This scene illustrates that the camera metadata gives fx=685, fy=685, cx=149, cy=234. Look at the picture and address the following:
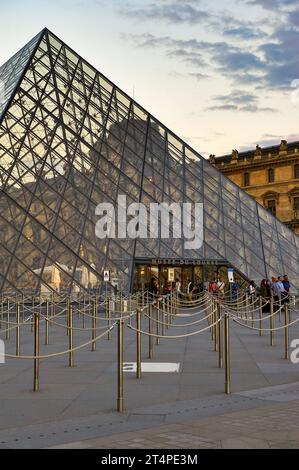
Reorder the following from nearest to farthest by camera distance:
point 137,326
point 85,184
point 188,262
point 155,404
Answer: point 155,404 < point 137,326 < point 85,184 < point 188,262

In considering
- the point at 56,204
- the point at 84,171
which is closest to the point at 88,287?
the point at 56,204

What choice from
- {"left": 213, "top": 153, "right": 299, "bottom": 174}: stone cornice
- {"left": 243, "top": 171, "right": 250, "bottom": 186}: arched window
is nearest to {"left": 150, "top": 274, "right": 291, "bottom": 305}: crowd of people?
{"left": 213, "top": 153, "right": 299, "bottom": 174}: stone cornice

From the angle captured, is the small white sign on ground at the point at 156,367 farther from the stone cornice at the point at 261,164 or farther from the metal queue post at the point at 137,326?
the stone cornice at the point at 261,164

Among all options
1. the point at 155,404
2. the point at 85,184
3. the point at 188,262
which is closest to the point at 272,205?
the point at 188,262

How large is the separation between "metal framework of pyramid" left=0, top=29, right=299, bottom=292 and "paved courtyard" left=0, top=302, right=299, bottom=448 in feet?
39.4

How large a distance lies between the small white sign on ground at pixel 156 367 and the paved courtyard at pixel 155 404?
0.17m

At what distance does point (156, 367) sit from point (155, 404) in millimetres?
3025

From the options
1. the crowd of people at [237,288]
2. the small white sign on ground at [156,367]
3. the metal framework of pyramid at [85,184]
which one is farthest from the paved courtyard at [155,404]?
the metal framework of pyramid at [85,184]

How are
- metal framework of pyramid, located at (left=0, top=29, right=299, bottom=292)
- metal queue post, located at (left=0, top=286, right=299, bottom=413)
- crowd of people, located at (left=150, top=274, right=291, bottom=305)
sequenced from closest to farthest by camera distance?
metal queue post, located at (left=0, top=286, right=299, bottom=413)
metal framework of pyramid, located at (left=0, top=29, right=299, bottom=292)
crowd of people, located at (left=150, top=274, right=291, bottom=305)

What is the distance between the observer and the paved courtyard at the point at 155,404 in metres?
5.90

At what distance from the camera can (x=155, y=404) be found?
758cm

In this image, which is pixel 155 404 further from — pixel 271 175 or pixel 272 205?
pixel 271 175

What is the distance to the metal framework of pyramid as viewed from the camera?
2425cm

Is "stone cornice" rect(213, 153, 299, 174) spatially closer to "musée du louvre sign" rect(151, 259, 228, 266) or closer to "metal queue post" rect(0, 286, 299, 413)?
"musée du louvre sign" rect(151, 259, 228, 266)
